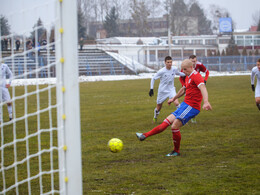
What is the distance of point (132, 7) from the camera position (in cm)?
8412

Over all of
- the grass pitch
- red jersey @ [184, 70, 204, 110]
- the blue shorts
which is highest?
red jersey @ [184, 70, 204, 110]

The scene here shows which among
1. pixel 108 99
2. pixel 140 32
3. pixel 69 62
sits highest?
pixel 140 32

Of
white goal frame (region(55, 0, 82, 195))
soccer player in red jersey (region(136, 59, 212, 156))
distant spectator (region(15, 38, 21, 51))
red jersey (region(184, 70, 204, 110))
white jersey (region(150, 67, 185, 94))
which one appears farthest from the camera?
white jersey (region(150, 67, 185, 94))

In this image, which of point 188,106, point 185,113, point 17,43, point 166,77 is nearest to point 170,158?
point 185,113

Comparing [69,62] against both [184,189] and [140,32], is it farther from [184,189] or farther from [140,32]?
[140,32]

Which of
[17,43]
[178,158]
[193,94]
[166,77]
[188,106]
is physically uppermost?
[17,43]

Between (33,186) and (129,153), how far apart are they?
8.25 ft

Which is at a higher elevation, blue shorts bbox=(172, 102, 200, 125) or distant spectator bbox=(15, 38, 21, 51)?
distant spectator bbox=(15, 38, 21, 51)

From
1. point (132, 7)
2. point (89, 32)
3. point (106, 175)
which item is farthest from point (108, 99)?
point (89, 32)

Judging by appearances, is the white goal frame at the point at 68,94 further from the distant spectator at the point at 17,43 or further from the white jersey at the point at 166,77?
the white jersey at the point at 166,77

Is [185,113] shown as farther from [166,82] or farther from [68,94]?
[166,82]

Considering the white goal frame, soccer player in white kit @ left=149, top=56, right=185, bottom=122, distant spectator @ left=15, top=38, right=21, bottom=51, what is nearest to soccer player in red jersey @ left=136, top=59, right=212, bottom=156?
distant spectator @ left=15, top=38, right=21, bottom=51

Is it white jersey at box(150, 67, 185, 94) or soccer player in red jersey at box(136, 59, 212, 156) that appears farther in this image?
white jersey at box(150, 67, 185, 94)

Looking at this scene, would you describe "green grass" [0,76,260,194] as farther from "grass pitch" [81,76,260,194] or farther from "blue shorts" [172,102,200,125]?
"blue shorts" [172,102,200,125]
